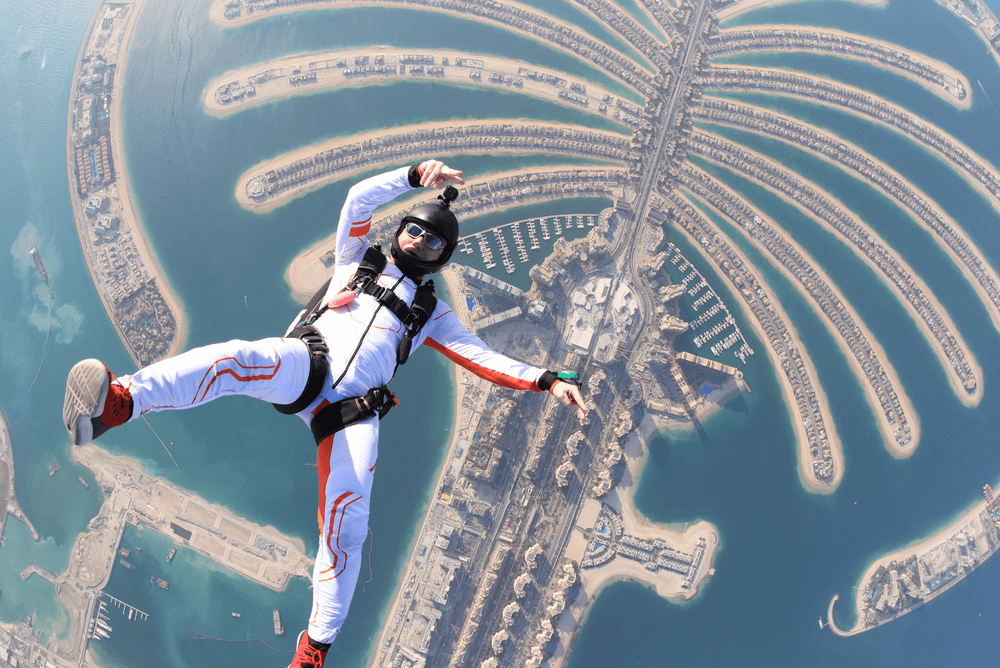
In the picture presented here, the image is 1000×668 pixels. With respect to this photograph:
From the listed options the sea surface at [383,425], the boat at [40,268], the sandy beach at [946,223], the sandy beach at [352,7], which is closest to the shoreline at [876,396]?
the sea surface at [383,425]

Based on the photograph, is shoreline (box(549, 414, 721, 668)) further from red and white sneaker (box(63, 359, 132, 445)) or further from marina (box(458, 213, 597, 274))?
red and white sneaker (box(63, 359, 132, 445))

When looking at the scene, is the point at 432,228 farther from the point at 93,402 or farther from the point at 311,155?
the point at 311,155

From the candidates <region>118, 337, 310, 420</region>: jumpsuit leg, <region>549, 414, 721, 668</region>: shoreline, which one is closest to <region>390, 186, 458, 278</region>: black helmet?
<region>118, 337, 310, 420</region>: jumpsuit leg

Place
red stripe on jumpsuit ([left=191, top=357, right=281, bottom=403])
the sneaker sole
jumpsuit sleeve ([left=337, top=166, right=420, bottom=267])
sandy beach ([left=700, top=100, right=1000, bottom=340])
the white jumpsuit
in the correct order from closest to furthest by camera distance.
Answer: the sneaker sole → red stripe on jumpsuit ([left=191, top=357, right=281, bottom=403]) → the white jumpsuit → jumpsuit sleeve ([left=337, top=166, right=420, bottom=267]) → sandy beach ([left=700, top=100, right=1000, bottom=340])

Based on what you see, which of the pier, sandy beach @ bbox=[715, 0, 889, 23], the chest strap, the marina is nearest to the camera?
the chest strap

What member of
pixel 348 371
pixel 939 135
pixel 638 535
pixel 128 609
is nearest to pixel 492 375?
pixel 348 371

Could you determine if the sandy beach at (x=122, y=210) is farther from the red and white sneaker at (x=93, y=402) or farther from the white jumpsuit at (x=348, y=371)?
the red and white sneaker at (x=93, y=402)
